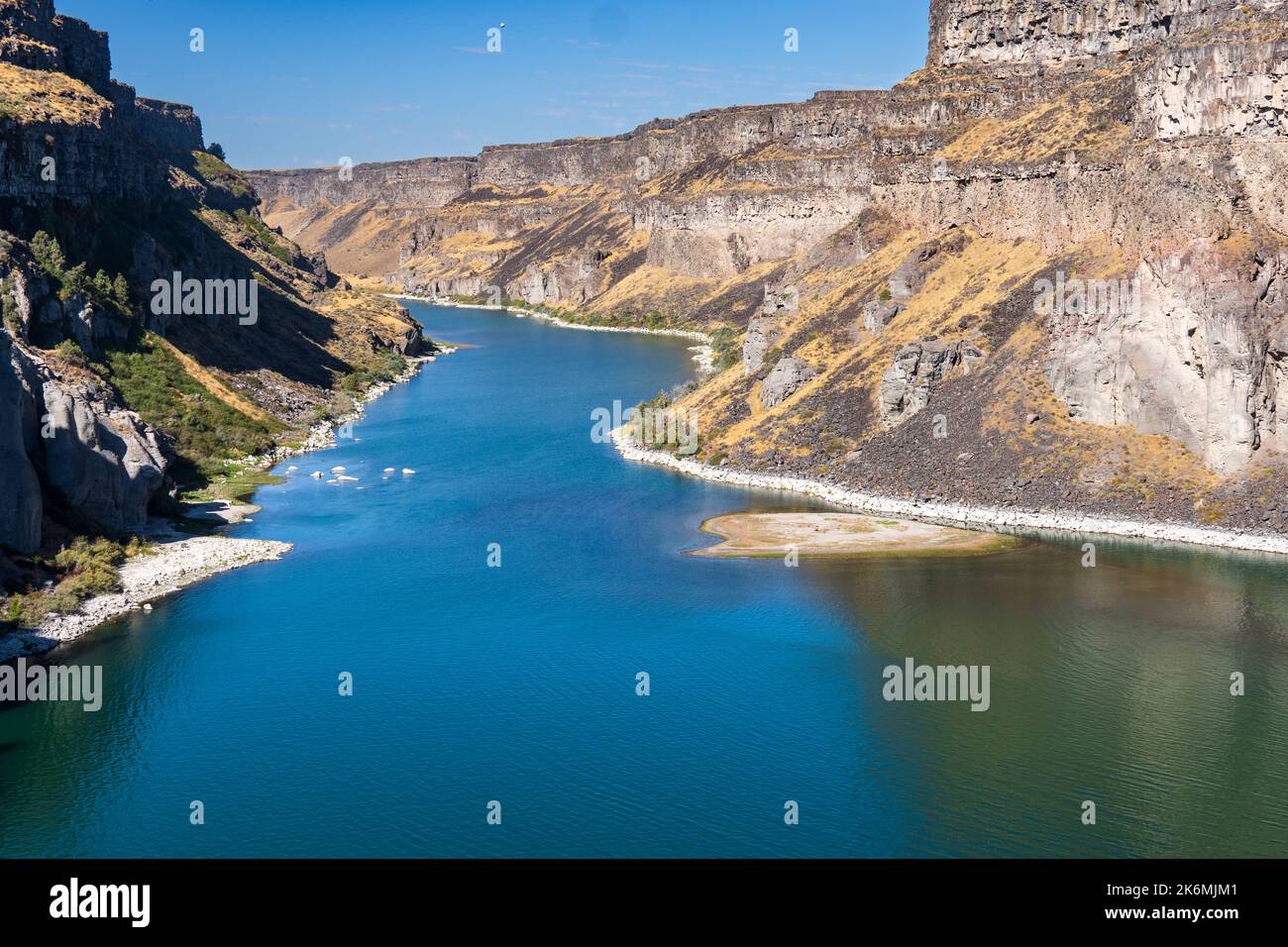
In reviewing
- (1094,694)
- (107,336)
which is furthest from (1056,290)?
(107,336)

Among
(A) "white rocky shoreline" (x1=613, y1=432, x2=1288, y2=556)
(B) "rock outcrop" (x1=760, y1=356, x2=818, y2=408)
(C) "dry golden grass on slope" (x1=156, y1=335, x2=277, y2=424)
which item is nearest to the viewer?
(A) "white rocky shoreline" (x1=613, y1=432, x2=1288, y2=556)

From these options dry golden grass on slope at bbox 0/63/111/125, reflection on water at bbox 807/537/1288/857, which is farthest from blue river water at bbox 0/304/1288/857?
dry golden grass on slope at bbox 0/63/111/125

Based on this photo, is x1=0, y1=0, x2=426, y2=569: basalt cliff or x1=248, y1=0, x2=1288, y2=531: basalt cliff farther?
x1=248, y1=0, x2=1288, y2=531: basalt cliff

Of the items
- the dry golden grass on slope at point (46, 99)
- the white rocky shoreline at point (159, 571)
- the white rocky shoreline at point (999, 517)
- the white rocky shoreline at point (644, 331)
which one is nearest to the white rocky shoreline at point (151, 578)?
the white rocky shoreline at point (159, 571)

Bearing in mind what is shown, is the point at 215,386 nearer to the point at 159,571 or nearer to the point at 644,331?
the point at 159,571

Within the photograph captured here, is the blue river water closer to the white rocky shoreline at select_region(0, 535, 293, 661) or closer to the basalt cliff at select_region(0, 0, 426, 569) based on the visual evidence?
the white rocky shoreline at select_region(0, 535, 293, 661)

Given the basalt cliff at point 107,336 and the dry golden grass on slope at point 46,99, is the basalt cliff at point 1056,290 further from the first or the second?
the dry golden grass on slope at point 46,99
